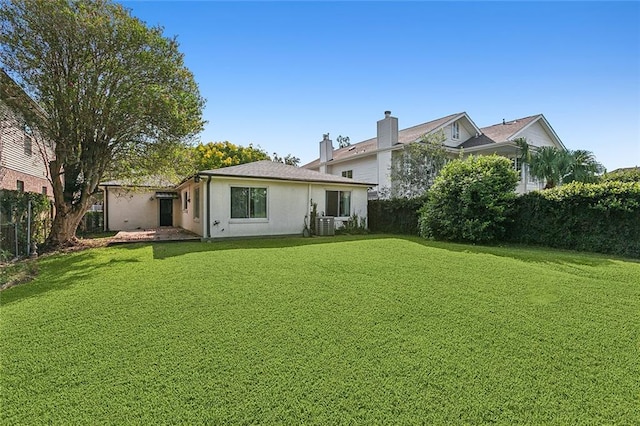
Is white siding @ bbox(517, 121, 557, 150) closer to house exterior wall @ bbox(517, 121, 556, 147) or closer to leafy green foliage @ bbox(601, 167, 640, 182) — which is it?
house exterior wall @ bbox(517, 121, 556, 147)

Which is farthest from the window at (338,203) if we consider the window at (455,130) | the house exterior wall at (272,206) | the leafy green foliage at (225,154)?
the leafy green foliage at (225,154)

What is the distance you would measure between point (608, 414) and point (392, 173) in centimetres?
1743

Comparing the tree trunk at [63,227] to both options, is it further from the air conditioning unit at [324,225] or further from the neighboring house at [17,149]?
the air conditioning unit at [324,225]

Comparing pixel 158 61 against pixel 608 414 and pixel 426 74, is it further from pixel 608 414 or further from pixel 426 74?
pixel 608 414

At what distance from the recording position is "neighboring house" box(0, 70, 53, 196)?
30.4 feet

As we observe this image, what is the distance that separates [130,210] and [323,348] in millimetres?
19339

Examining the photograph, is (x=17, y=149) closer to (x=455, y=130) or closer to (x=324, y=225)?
(x=324, y=225)

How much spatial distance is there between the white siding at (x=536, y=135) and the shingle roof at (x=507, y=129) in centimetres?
50

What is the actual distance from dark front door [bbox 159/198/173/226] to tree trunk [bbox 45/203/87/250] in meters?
8.58

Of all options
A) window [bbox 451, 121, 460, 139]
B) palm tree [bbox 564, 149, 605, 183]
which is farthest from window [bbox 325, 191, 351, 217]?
palm tree [bbox 564, 149, 605, 183]

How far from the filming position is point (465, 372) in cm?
308

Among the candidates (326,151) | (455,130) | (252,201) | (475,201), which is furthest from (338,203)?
(326,151)

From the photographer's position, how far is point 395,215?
1616 centimetres

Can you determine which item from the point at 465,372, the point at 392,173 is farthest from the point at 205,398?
the point at 392,173
